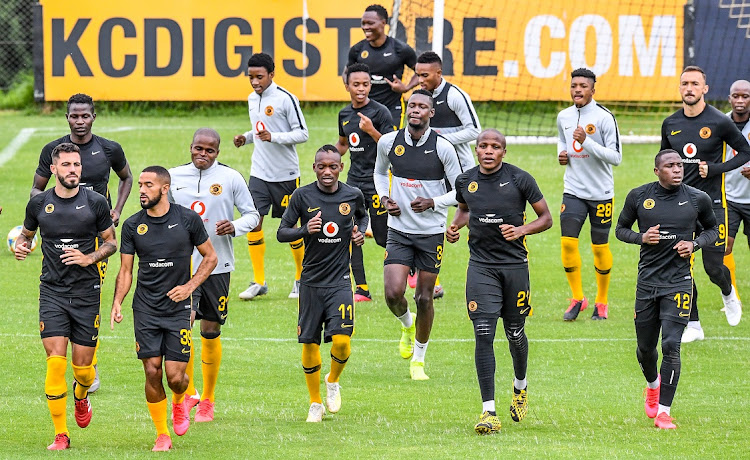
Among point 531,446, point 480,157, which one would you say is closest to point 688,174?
point 480,157

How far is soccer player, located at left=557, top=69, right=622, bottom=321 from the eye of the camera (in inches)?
551

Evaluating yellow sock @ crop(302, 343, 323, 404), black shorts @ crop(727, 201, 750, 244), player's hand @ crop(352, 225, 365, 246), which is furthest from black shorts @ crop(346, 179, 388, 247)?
yellow sock @ crop(302, 343, 323, 404)

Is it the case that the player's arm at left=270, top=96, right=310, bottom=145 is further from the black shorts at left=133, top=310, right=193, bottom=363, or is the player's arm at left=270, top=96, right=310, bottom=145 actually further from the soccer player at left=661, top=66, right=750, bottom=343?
the black shorts at left=133, top=310, right=193, bottom=363

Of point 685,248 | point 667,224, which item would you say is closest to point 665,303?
point 685,248

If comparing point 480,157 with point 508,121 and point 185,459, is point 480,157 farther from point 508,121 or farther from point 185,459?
point 508,121

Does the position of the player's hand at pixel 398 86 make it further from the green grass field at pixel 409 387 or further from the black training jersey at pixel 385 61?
the green grass field at pixel 409 387

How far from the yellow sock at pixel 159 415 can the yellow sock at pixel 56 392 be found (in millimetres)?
677

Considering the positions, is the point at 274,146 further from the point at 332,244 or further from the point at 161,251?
the point at 161,251

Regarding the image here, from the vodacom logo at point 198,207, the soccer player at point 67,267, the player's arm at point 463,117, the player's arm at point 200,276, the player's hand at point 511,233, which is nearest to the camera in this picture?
the player's arm at point 200,276

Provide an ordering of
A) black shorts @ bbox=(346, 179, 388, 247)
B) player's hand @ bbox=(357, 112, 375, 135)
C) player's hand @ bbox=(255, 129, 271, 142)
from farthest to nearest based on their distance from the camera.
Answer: player's hand @ bbox=(255, 129, 271, 142) → black shorts @ bbox=(346, 179, 388, 247) → player's hand @ bbox=(357, 112, 375, 135)

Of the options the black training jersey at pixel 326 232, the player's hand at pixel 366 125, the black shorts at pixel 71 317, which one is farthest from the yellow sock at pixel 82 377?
the player's hand at pixel 366 125

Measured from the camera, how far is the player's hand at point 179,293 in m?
9.38

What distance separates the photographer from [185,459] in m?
9.09

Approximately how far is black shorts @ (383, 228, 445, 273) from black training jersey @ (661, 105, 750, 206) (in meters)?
2.64
